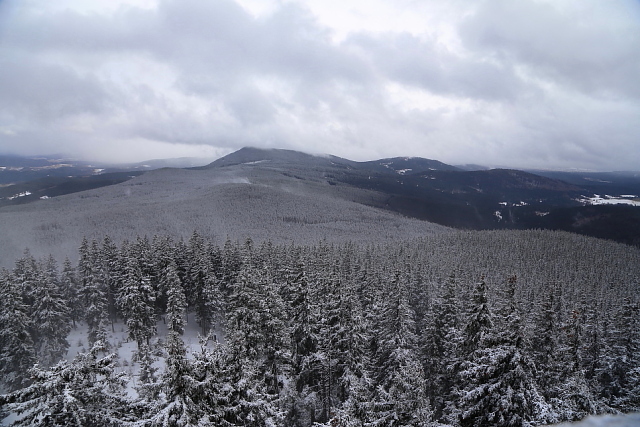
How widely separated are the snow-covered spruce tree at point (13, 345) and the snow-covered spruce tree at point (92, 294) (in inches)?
316

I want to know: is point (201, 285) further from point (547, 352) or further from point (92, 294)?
point (547, 352)

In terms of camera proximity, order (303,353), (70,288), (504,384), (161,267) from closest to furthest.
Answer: (504,384) < (303,353) < (70,288) < (161,267)

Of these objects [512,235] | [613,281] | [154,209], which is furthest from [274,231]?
[613,281]

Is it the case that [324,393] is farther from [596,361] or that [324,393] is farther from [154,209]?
[154,209]

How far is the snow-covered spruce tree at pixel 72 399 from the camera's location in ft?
32.7

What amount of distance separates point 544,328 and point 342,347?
16520 millimetres

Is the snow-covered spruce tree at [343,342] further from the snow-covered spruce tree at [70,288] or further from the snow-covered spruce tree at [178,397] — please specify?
the snow-covered spruce tree at [70,288]

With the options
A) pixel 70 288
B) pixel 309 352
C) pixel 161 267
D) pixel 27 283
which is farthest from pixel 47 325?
pixel 309 352

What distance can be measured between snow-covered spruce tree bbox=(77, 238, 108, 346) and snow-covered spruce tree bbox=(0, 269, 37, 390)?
8.03 m

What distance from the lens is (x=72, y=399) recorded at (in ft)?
32.6

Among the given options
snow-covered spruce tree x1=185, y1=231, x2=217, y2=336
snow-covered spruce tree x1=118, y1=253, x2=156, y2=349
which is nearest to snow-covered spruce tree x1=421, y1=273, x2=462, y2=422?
snow-covered spruce tree x1=185, y1=231, x2=217, y2=336

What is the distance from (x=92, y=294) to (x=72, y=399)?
3869 cm

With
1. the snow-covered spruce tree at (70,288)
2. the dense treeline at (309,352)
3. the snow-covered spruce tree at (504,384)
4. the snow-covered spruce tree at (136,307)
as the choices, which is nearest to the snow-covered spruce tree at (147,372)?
the dense treeline at (309,352)

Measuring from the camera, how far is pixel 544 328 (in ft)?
82.1
